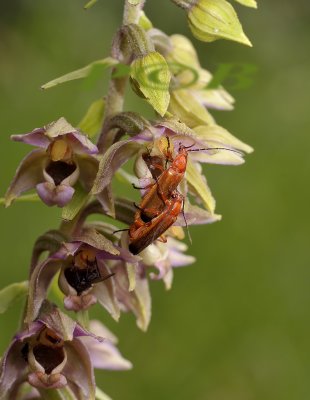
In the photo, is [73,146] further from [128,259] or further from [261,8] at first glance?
[261,8]

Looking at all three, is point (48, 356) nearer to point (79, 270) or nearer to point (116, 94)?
point (79, 270)

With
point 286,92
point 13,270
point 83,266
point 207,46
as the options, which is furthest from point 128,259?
point 207,46

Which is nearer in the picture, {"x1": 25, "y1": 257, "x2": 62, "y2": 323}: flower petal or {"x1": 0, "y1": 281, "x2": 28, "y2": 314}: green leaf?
{"x1": 25, "y1": 257, "x2": 62, "y2": 323}: flower petal

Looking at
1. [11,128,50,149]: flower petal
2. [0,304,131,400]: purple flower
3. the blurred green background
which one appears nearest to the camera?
[11,128,50,149]: flower petal

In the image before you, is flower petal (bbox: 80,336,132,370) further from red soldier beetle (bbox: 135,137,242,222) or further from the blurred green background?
the blurred green background

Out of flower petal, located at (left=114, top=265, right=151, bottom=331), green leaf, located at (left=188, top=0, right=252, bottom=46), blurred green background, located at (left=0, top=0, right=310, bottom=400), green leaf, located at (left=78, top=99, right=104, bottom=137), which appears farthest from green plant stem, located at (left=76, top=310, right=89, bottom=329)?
blurred green background, located at (left=0, top=0, right=310, bottom=400)

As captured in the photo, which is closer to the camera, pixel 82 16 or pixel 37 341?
pixel 37 341
